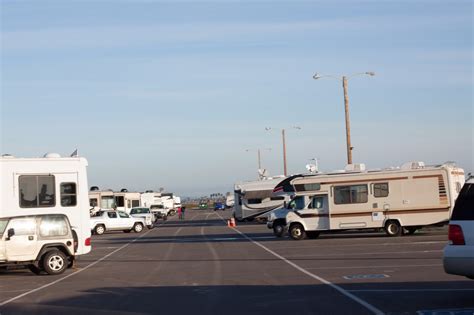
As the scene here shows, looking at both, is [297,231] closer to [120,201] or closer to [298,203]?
[298,203]

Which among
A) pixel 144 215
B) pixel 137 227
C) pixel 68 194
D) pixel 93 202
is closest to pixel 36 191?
pixel 68 194

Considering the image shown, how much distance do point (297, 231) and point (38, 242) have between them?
53.2ft

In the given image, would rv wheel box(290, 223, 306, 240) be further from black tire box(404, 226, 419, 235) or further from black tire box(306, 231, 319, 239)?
black tire box(404, 226, 419, 235)

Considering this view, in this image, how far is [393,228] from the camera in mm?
34375

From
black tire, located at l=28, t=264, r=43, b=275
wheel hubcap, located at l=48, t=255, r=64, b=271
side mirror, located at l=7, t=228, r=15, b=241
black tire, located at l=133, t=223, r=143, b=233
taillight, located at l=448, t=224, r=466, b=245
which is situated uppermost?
taillight, located at l=448, t=224, r=466, b=245

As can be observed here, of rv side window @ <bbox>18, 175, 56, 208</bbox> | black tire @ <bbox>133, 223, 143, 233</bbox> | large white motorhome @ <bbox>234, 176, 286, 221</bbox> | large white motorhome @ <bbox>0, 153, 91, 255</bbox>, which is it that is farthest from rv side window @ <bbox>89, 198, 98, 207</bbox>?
rv side window @ <bbox>18, 175, 56, 208</bbox>

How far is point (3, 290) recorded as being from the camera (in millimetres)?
18094

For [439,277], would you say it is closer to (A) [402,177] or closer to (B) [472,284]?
(B) [472,284]

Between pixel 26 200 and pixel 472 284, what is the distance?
14.0 metres

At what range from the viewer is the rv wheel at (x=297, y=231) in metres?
35.4

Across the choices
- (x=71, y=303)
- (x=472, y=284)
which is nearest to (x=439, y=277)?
(x=472, y=284)

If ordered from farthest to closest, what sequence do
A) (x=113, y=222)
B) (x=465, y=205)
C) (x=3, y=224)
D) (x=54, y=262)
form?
(x=113, y=222) < (x=54, y=262) < (x=3, y=224) < (x=465, y=205)

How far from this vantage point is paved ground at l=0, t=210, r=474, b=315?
13.4 m

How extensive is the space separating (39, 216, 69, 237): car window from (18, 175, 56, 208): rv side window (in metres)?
1.71
